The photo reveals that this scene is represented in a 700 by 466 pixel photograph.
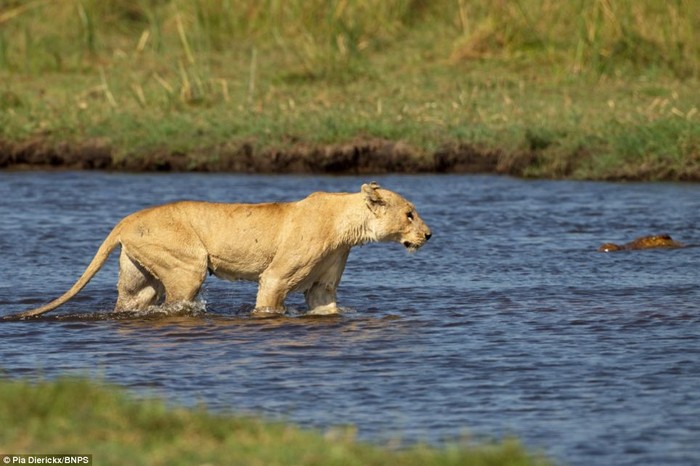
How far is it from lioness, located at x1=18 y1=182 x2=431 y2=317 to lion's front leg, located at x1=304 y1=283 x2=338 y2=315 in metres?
0.06

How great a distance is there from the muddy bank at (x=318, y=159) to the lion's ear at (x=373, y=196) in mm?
6535

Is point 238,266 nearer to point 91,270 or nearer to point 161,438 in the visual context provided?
point 91,270

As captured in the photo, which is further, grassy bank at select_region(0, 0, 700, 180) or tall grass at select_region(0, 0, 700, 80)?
tall grass at select_region(0, 0, 700, 80)

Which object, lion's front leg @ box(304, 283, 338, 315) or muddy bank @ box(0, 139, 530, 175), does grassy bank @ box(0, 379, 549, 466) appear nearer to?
lion's front leg @ box(304, 283, 338, 315)

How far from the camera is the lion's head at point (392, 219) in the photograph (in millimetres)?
9938

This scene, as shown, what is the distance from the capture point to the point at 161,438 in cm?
603

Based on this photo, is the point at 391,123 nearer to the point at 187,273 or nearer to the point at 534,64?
the point at 534,64

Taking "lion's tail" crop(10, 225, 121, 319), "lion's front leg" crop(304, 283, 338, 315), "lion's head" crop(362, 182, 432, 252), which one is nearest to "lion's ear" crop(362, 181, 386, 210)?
"lion's head" crop(362, 182, 432, 252)

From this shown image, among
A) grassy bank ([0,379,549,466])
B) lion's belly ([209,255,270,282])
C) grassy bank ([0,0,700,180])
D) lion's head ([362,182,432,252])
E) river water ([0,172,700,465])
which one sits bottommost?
river water ([0,172,700,465])

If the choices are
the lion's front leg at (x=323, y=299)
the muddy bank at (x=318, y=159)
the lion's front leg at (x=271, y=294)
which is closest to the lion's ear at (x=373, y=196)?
the lion's front leg at (x=323, y=299)

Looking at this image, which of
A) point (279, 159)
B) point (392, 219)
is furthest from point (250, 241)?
point (279, 159)

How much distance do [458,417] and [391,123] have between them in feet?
32.0

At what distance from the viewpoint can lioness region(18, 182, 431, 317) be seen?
9.84 m

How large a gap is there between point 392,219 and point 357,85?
29.3 ft
